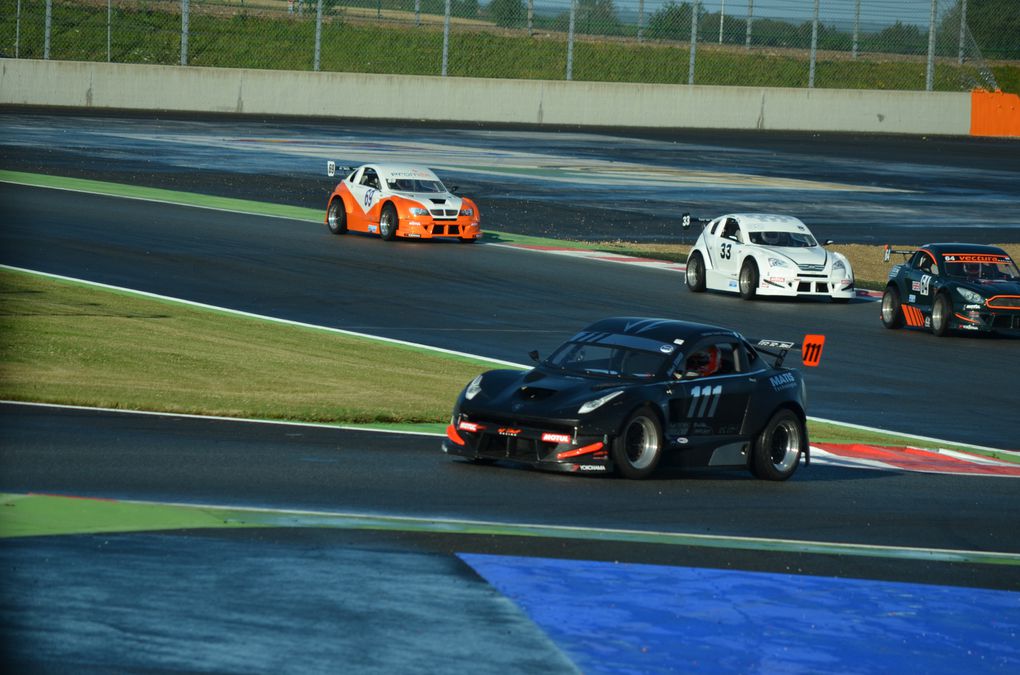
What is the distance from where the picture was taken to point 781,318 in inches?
1066

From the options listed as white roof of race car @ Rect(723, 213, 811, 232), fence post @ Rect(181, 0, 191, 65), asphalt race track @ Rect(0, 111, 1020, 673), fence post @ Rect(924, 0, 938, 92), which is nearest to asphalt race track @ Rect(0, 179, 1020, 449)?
asphalt race track @ Rect(0, 111, 1020, 673)

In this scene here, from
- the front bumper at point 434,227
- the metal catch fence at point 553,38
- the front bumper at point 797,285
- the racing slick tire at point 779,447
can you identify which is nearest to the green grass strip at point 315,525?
the racing slick tire at point 779,447

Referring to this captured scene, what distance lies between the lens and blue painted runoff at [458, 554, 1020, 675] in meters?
8.80

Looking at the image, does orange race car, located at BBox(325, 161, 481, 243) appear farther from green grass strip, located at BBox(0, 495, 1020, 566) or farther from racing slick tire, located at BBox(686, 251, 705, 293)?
green grass strip, located at BBox(0, 495, 1020, 566)

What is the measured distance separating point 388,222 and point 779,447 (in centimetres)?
1963

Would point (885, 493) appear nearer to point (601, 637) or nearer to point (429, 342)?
point (601, 637)

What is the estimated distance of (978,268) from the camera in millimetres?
26875

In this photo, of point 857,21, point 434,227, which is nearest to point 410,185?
point 434,227

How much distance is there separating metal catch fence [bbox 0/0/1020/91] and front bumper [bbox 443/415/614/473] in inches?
1691

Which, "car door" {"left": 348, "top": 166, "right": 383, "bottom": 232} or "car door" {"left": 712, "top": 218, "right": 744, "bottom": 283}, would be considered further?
"car door" {"left": 348, "top": 166, "right": 383, "bottom": 232}

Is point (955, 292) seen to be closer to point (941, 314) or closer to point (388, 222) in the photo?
point (941, 314)

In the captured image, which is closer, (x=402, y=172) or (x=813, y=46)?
(x=402, y=172)

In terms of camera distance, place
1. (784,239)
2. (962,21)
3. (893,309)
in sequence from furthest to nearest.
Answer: (962,21) → (784,239) → (893,309)

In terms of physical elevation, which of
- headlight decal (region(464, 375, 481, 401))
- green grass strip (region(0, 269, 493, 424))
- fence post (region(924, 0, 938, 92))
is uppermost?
fence post (region(924, 0, 938, 92))
